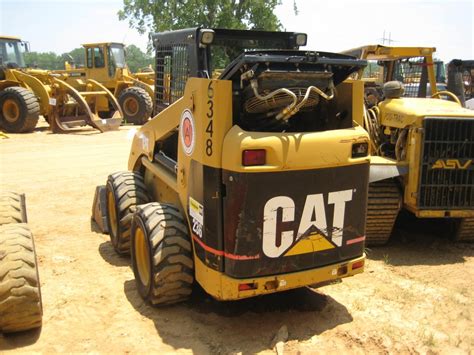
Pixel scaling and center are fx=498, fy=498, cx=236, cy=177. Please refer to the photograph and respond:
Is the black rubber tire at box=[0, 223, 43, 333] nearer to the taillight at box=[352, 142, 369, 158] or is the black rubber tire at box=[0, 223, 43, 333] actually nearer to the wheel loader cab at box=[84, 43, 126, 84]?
the taillight at box=[352, 142, 369, 158]

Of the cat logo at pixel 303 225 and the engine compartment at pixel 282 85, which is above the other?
the engine compartment at pixel 282 85

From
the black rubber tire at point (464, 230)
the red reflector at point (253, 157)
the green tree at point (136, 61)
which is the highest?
the green tree at point (136, 61)

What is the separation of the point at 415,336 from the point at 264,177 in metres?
1.64

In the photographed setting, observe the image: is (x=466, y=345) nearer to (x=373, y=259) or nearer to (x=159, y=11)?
(x=373, y=259)

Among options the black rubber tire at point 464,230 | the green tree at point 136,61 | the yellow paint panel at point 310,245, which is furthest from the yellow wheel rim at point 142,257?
the green tree at point 136,61

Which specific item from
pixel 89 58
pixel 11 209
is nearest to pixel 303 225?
pixel 11 209

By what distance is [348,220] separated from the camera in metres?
3.68

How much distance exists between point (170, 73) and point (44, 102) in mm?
11648

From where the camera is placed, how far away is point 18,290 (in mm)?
3385

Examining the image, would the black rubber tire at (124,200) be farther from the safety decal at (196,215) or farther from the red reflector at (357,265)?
the red reflector at (357,265)

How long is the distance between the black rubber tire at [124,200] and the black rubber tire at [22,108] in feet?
34.1

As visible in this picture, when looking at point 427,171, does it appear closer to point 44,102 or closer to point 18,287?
point 18,287

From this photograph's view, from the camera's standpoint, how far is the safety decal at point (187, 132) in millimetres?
3551

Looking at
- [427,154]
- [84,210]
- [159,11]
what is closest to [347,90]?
[427,154]
